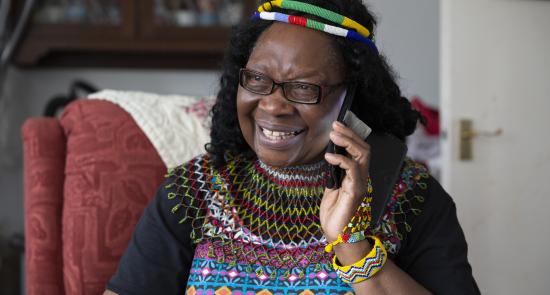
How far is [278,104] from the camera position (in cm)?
108

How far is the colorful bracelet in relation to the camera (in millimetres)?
1036

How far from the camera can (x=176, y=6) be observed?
2910 mm

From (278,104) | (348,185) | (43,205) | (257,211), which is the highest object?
(278,104)

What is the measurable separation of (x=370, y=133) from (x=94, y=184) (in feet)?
2.18

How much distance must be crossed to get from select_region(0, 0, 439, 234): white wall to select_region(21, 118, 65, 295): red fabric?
1.54 m

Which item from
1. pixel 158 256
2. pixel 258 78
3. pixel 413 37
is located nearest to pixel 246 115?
pixel 258 78

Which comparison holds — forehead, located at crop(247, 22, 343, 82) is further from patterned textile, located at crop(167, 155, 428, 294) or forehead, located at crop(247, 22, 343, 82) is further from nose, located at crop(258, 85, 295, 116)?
patterned textile, located at crop(167, 155, 428, 294)

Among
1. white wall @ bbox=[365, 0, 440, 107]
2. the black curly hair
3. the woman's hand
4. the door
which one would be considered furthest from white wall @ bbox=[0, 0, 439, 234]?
the woman's hand

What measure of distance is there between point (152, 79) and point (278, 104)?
2122 mm

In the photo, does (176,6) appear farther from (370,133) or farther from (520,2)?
(370,133)

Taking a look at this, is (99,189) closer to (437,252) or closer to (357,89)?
(357,89)

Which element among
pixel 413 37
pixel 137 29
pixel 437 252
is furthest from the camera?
pixel 413 37

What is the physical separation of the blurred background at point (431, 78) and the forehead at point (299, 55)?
4.63 ft

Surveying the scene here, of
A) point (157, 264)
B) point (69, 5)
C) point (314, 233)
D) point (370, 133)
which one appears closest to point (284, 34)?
point (370, 133)
